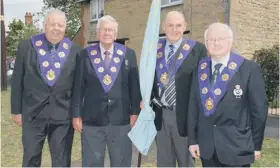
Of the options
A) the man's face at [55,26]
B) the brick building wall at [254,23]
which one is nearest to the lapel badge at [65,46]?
the man's face at [55,26]

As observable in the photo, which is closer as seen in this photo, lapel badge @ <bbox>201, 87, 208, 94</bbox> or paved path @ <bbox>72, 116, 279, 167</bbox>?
lapel badge @ <bbox>201, 87, 208, 94</bbox>

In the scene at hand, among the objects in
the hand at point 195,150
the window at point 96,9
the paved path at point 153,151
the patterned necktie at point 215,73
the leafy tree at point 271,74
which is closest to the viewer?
the patterned necktie at point 215,73

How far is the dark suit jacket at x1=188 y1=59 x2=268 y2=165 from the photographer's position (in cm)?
268

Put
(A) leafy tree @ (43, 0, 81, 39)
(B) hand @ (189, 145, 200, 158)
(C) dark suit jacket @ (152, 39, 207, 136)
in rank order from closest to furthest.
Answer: (B) hand @ (189, 145, 200, 158), (C) dark suit jacket @ (152, 39, 207, 136), (A) leafy tree @ (43, 0, 81, 39)

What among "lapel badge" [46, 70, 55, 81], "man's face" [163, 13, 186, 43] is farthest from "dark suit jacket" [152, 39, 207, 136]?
"lapel badge" [46, 70, 55, 81]

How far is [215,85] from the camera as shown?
9.07 feet

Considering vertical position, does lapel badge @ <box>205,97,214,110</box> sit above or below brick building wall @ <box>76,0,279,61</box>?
below

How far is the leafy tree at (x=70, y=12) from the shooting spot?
3472 cm

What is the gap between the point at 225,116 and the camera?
272 cm

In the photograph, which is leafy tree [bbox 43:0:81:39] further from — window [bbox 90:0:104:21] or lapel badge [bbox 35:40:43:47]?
lapel badge [bbox 35:40:43:47]

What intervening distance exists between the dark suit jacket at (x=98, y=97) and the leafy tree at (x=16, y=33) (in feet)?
115

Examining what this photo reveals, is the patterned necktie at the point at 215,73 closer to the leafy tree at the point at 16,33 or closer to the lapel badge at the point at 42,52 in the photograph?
the lapel badge at the point at 42,52

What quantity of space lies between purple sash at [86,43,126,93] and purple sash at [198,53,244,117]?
3.14ft

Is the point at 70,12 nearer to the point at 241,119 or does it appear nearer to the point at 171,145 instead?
the point at 171,145
